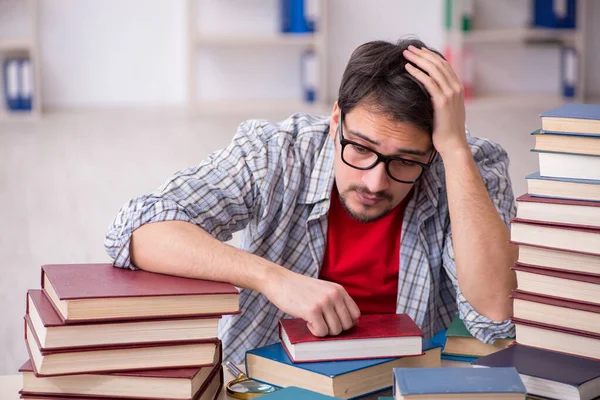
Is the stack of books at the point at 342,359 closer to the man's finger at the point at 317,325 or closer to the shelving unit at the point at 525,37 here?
the man's finger at the point at 317,325

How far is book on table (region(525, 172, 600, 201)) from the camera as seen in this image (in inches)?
41.4

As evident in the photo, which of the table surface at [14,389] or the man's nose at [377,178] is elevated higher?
the man's nose at [377,178]

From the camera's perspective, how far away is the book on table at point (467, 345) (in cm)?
128

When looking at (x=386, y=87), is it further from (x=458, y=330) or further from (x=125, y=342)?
(x=125, y=342)

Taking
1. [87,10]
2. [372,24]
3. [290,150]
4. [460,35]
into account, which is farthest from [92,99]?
[290,150]

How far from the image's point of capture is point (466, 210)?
4.82 ft

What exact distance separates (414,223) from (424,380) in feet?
2.66

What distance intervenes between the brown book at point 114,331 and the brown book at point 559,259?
468mm

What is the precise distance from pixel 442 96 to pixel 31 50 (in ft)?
13.1

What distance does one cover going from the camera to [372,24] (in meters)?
5.42

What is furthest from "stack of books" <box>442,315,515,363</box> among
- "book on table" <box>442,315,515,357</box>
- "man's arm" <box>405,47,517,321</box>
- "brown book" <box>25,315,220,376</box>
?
"brown book" <box>25,315,220,376</box>

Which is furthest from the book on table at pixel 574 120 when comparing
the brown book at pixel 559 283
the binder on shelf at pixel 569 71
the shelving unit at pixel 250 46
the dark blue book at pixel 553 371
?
the binder on shelf at pixel 569 71

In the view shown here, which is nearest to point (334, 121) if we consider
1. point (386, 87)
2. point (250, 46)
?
point (386, 87)

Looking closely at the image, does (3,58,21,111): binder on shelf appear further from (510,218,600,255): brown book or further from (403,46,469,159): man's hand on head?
(510,218,600,255): brown book
